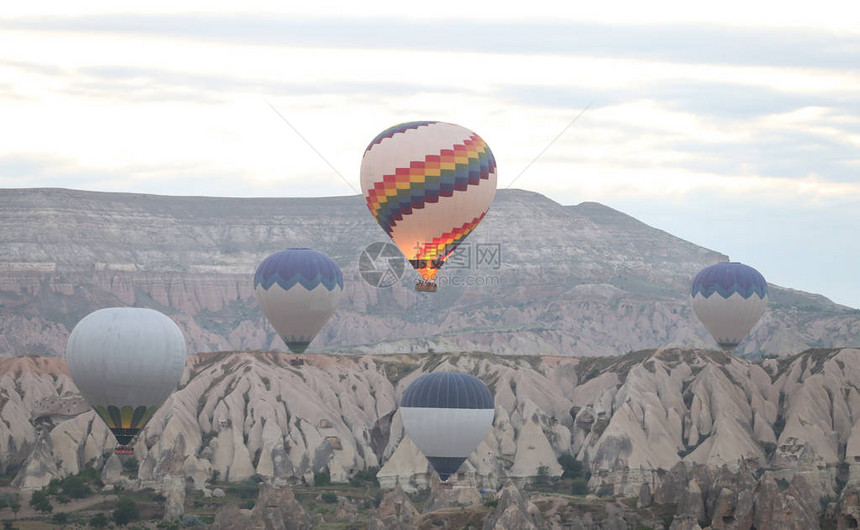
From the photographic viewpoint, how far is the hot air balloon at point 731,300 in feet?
406

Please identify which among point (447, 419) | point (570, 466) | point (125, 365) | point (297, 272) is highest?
point (297, 272)

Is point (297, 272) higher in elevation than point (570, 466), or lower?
higher

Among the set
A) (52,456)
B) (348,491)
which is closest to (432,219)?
(348,491)

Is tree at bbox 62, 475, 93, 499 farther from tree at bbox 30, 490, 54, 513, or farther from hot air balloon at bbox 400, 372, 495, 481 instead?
hot air balloon at bbox 400, 372, 495, 481

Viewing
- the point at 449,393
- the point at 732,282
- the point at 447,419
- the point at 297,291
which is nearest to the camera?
the point at 447,419

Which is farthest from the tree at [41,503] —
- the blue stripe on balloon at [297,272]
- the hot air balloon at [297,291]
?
the blue stripe on balloon at [297,272]

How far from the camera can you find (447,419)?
87938mm

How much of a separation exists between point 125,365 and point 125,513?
11299 mm

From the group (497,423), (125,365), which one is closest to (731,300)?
(497,423)

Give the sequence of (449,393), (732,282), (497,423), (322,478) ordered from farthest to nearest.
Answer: (732,282) < (497,423) < (322,478) < (449,393)

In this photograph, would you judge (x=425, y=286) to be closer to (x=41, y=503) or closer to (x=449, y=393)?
(x=449, y=393)

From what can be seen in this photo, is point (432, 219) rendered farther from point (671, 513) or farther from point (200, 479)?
point (200, 479)

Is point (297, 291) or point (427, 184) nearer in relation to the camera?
point (427, 184)

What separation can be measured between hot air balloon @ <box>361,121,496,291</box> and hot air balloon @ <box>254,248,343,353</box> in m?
33.7
